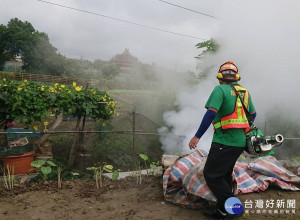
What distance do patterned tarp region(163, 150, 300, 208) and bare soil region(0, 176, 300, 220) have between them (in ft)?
0.36

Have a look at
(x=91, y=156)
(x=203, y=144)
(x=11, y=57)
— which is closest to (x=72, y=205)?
(x=91, y=156)

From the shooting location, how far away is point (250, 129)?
3.28 meters

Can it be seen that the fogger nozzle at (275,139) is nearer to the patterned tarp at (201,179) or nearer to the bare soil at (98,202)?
the patterned tarp at (201,179)

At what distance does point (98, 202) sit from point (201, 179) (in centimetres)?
144

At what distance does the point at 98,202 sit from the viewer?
12.2 ft

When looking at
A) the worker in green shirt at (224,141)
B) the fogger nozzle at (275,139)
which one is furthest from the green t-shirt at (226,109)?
the fogger nozzle at (275,139)

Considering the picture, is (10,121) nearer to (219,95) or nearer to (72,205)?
(72,205)

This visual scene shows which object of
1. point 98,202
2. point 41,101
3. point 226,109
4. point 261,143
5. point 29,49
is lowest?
point 98,202

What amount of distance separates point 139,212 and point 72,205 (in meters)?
0.92

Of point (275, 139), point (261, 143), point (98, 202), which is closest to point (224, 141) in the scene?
point (261, 143)

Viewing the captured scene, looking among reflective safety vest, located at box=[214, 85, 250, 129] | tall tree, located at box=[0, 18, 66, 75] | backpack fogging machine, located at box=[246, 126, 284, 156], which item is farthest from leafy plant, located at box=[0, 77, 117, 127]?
tall tree, located at box=[0, 18, 66, 75]

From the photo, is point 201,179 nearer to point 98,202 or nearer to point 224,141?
point 224,141

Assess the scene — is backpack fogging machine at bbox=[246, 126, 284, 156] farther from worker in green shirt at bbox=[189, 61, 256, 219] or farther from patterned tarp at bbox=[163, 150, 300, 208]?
patterned tarp at bbox=[163, 150, 300, 208]

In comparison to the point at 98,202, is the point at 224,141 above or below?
above
